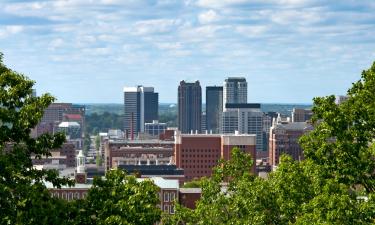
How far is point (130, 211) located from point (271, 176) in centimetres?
1390

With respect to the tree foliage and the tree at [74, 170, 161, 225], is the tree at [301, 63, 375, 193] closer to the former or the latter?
the tree foliage

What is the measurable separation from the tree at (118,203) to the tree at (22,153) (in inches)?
60.7

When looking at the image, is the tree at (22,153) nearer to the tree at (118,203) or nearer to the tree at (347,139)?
the tree at (118,203)

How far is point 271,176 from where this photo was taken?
51.9m

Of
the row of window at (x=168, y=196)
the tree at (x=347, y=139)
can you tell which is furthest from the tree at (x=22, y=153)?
the row of window at (x=168, y=196)

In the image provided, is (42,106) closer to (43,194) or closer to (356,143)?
(43,194)

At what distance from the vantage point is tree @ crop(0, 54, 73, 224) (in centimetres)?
3753

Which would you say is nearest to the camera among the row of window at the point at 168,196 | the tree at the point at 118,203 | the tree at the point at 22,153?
the tree at the point at 22,153

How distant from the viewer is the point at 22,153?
39.2 metres

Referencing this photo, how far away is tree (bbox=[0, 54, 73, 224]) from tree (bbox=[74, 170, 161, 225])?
1542 mm

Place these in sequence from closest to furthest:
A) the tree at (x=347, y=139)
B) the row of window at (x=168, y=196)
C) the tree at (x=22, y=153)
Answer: the tree at (x=22, y=153), the tree at (x=347, y=139), the row of window at (x=168, y=196)

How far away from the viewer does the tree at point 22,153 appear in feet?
123

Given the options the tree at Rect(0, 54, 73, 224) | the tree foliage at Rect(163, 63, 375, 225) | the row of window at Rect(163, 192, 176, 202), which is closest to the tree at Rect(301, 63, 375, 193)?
the tree foliage at Rect(163, 63, 375, 225)

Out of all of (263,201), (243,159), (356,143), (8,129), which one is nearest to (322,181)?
(356,143)
